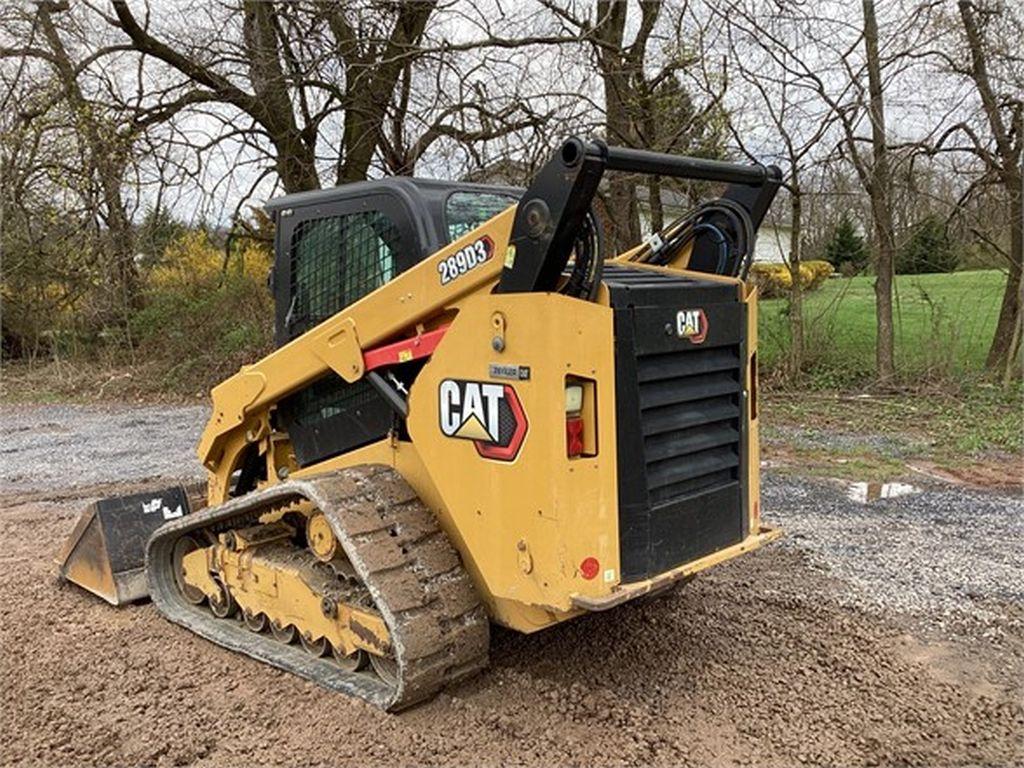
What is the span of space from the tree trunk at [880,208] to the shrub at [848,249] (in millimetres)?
229

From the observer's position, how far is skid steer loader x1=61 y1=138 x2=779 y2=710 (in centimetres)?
295

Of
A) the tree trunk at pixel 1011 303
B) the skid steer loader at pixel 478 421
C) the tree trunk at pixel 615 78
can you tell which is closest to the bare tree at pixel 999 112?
the tree trunk at pixel 1011 303

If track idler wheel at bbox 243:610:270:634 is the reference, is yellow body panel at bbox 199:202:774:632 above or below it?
above

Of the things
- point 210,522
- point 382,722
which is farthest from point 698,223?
point 210,522

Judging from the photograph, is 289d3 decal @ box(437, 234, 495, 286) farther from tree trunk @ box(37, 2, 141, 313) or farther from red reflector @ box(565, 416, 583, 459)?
tree trunk @ box(37, 2, 141, 313)

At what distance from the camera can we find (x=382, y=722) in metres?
3.25

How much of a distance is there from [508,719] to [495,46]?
31.3 ft

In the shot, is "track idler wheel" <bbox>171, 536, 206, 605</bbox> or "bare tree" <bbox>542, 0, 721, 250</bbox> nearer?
"track idler wheel" <bbox>171, 536, 206, 605</bbox>

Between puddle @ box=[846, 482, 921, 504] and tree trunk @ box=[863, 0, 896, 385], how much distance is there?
14.4ft

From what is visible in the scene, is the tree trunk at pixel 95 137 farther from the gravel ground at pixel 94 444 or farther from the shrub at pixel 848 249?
the shrub at pixel 848 249

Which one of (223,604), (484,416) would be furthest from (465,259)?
(223,604)

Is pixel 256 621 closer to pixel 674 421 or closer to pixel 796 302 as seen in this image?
pixel 674 421

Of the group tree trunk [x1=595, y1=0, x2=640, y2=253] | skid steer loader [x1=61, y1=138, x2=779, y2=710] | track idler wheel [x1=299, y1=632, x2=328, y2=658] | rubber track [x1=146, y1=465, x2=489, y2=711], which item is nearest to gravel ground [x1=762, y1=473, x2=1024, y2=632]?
skid steer loader [x1=61, y1=138, x2=779, y2=710]

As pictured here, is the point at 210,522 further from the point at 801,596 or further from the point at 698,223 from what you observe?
the point at 801,596
